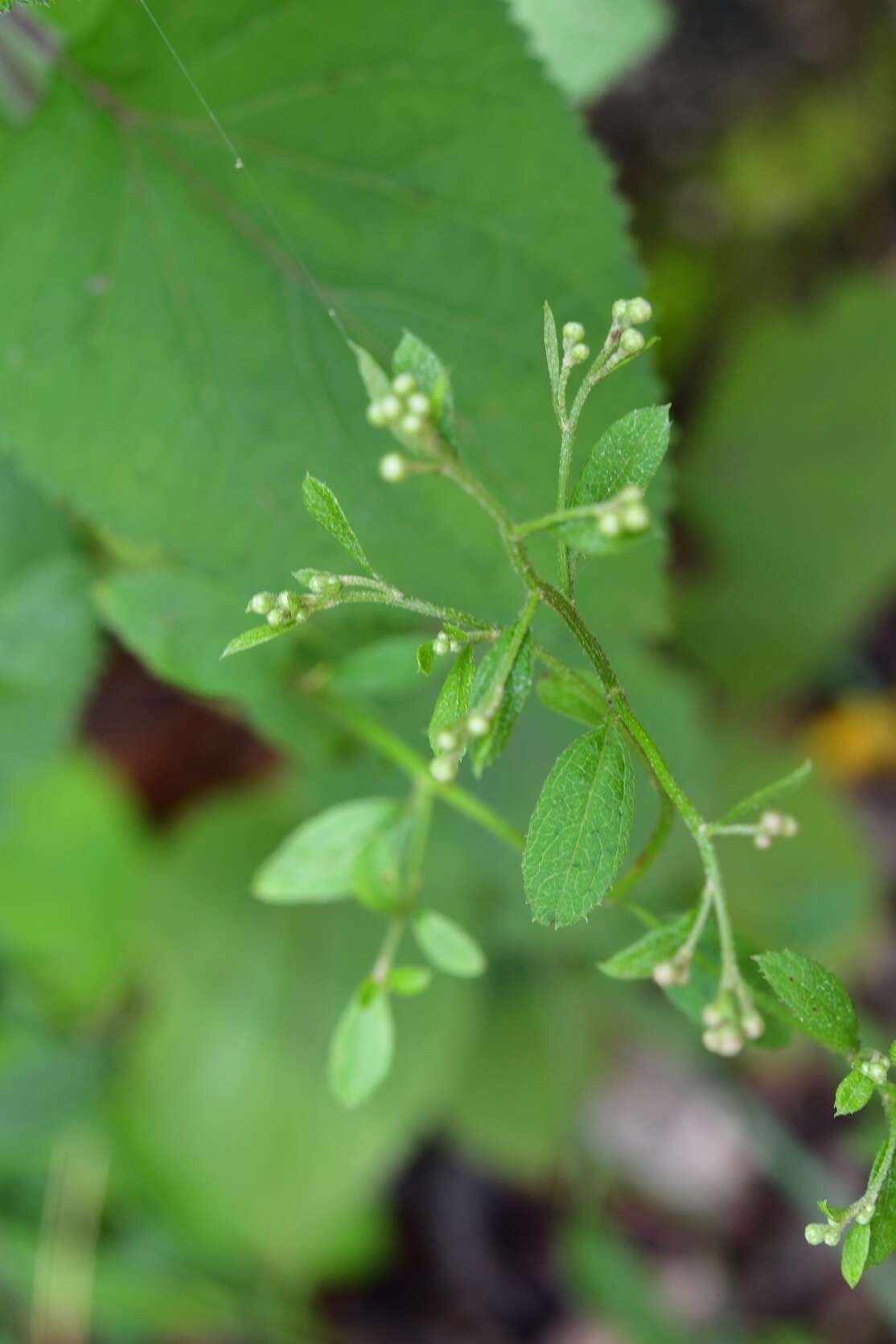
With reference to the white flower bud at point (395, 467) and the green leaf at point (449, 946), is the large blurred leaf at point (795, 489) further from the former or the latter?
the white flower bud at point (395, 467)

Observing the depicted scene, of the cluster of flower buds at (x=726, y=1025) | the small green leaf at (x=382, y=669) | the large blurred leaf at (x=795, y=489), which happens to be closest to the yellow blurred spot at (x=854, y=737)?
the large blurred leaf at (x=795, y=489)

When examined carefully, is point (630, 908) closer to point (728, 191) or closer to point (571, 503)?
point (571, 503)

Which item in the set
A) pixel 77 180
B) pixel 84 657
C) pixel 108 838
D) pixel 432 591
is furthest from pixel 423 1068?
pixel 77 180

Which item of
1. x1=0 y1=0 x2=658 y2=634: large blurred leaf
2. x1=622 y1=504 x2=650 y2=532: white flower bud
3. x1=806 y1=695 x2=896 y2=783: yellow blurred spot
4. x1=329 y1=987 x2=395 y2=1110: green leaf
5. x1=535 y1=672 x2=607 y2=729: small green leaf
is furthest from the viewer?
x1=806 y1=695 x2=896 y2=783: yellow blurred spot

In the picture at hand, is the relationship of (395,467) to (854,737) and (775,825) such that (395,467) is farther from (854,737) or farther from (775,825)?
(854,737)

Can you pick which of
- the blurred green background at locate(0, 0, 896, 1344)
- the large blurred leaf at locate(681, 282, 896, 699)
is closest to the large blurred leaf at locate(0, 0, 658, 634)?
the blurred green background at locate(0, 0, 896, 1344)

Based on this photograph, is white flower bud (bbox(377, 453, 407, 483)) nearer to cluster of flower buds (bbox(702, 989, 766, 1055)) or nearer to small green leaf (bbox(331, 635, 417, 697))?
cluster of flower buds (bbox(702, 989, 766, 1055))

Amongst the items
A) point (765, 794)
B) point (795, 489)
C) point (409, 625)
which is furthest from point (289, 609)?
point (795, 489)
